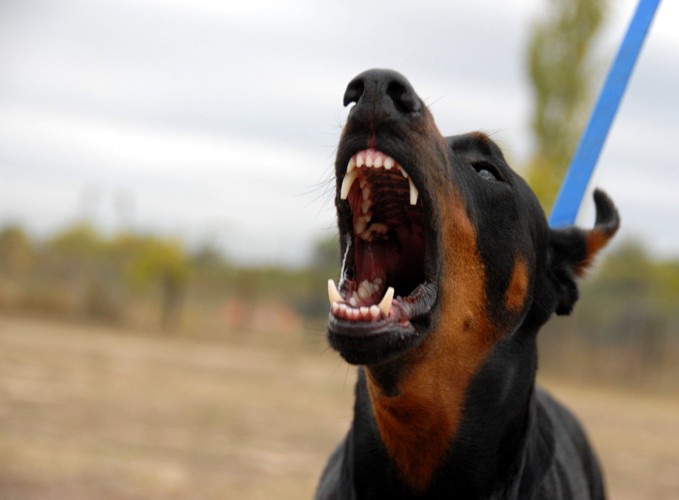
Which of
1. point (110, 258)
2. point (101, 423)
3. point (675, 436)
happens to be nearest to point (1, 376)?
point (101, 423)

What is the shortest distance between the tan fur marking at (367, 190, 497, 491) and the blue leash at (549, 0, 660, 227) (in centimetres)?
110

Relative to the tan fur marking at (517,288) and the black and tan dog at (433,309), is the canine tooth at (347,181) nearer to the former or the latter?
the black and tan dog at (433,309)

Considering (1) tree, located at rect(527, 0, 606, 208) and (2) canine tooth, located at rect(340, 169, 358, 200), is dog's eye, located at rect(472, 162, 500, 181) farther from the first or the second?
(1) tree, located at rect(527, 0, 606, 208)

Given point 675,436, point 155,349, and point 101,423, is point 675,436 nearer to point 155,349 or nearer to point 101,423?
point 101,423

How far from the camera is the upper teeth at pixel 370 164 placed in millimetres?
2721

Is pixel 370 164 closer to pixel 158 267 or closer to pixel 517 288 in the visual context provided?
pixel 517 288

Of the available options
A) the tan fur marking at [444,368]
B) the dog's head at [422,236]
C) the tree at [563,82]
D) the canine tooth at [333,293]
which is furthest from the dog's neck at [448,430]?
the tree at [563,82]

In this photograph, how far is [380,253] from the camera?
124 inches

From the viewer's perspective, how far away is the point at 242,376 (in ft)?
55.2

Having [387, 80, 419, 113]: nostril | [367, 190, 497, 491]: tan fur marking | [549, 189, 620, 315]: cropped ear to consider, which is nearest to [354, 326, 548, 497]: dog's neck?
[367, 190, 497, 491]: tan fur marking

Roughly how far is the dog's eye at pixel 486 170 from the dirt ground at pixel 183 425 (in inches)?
33.7

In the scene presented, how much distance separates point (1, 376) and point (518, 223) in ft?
36.1

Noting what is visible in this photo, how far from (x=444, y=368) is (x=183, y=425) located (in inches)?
315

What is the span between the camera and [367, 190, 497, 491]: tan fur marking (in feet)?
9.59
